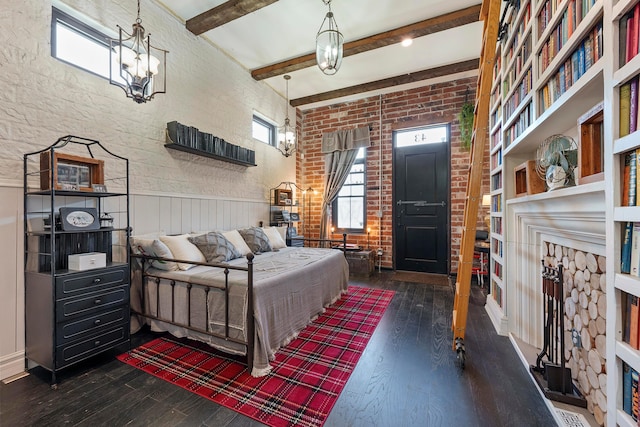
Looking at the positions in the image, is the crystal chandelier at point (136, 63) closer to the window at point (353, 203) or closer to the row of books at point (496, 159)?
the row of books at point (496, 159)

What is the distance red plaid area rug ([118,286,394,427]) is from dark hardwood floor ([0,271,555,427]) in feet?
0.23

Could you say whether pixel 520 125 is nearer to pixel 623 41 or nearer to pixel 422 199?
pixel 623 41

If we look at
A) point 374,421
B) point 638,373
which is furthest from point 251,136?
point 638,373

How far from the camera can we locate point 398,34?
3010 mm

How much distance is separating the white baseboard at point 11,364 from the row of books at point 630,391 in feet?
10.6

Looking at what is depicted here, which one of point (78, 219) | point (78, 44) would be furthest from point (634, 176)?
point (78, 44)

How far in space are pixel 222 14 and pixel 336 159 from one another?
2.92 m

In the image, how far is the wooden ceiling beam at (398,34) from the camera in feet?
8.98

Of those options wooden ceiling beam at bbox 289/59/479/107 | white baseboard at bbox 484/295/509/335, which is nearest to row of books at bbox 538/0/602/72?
white baseboard at bbox 484/295/509/335

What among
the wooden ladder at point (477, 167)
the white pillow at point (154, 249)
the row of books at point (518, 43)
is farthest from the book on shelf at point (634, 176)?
the white pillow at point (154, 249)

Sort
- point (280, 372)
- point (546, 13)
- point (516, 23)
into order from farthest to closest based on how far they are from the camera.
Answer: point (516, 23)
point (280, 372)
point (546, 13)

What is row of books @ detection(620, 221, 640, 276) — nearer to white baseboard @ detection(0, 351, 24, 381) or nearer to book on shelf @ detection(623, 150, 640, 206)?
book on shelf @ detection(623, 150, 640, 206)

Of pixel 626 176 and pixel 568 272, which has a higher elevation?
pixel 626 176

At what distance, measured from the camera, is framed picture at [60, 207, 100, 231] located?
1.77 meters
